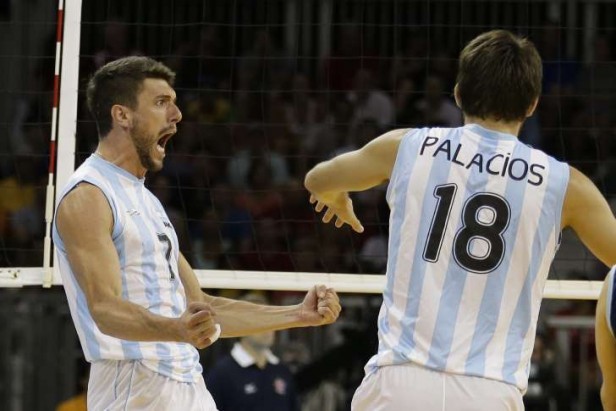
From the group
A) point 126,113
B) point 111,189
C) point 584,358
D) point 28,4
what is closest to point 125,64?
point 126,113

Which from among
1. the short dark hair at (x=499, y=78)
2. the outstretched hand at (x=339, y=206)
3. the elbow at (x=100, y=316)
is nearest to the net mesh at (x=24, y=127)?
the elbow at (x=100, y=316)

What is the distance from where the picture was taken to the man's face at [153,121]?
16.4ft

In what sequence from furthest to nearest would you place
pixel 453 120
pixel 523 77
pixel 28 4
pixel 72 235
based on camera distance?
pixel 28 4 → pixel 453 120 → pixel 72 235 → pixel 523 77

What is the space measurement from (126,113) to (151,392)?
41.4 inches

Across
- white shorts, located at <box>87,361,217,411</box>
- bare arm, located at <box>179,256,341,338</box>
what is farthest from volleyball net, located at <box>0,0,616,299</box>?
white shorts, located at <box>87,361,217,411</box>

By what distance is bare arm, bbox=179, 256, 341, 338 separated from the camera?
4453 millimetres

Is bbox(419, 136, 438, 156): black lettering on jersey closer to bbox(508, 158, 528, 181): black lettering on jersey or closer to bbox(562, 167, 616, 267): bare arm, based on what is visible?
bbox(508, 158, 528, 181): black lettering on jersey

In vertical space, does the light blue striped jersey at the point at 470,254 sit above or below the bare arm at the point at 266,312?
above

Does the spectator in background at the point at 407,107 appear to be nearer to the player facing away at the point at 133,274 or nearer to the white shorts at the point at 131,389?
the player facing away at the point at 133,274

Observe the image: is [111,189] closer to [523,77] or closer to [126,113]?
[126,113]

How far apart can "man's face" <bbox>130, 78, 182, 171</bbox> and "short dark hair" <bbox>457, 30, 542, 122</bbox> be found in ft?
5.09

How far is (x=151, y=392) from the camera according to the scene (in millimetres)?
4734

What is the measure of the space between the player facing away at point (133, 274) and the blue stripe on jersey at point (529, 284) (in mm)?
837

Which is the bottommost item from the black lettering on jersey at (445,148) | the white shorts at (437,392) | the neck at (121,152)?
the white shorts at (437,392)
